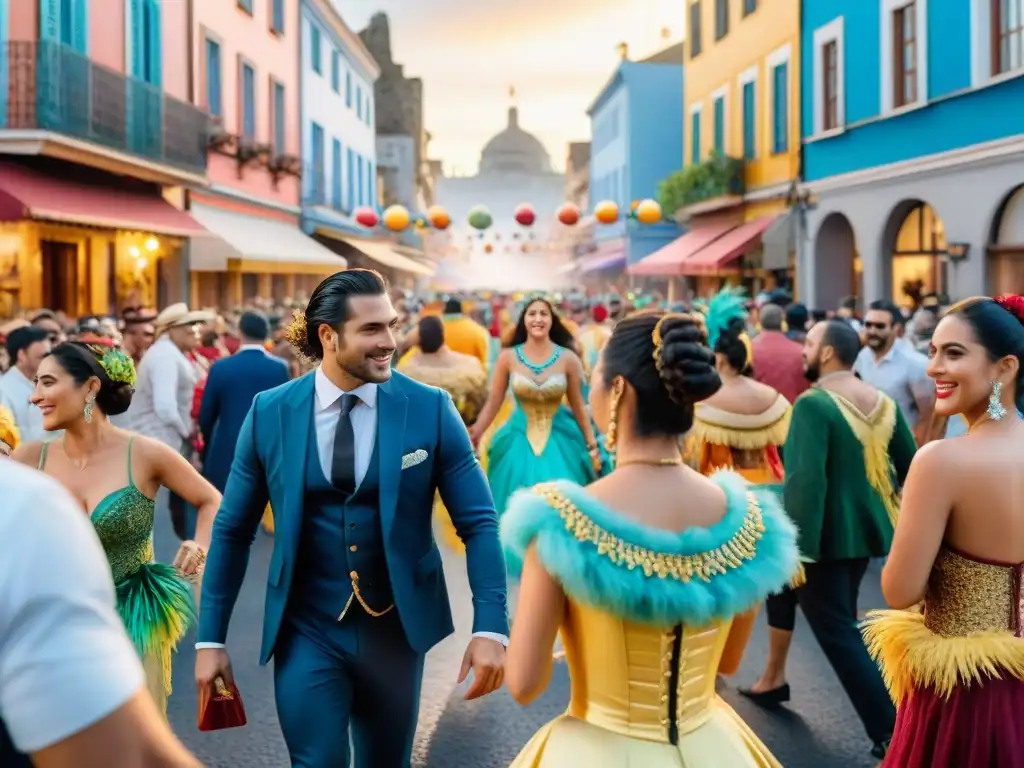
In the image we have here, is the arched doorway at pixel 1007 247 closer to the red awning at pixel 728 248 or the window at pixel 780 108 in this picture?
the red awning at pixel 728 248

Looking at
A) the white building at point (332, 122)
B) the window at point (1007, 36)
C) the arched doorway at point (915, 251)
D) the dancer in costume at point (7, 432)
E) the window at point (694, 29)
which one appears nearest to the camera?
the dancer in costume at point (7, 432)

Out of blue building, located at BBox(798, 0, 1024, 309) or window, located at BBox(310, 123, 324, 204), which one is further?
window, located at BBox(310, 123, 324, 204)

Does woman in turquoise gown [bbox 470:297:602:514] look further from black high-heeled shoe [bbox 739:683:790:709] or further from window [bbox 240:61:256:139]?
window [bbox 240:61:256:139]

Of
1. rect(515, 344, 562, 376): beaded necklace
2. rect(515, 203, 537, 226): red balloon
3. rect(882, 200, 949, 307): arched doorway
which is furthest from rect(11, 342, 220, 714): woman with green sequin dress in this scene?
rect(515, 203, 537, 226): red balloon

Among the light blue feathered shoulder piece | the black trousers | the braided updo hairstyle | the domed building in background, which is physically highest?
the domed building in background

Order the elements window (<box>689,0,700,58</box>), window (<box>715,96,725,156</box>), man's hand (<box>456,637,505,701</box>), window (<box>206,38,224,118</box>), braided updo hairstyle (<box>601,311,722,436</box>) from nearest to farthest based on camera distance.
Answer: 1. braided updo hairstyle (<box>601,311,722,436</box>)
2. man's hand (<box>456,637,505,701</box>)
3. window (<box>206,38,224,118</box>)
4. window (<box>715,96,725,156</box>)
5. window (<box>689,0,700,58</box>)

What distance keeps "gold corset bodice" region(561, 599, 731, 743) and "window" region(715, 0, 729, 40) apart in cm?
2926

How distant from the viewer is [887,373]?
9.15 metres

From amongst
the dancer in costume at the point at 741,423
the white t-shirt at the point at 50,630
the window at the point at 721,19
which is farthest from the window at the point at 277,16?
the white t-shirt at the point at 50,630

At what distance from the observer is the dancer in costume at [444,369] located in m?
10.9

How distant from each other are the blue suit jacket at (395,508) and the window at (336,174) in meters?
34.7

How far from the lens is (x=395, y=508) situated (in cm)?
361

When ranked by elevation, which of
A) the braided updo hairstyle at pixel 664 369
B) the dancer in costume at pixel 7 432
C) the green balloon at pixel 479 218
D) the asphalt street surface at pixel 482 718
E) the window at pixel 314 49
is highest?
the window at pixel 314 49

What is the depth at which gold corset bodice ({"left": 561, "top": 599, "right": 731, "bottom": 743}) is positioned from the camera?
274 centimetres
